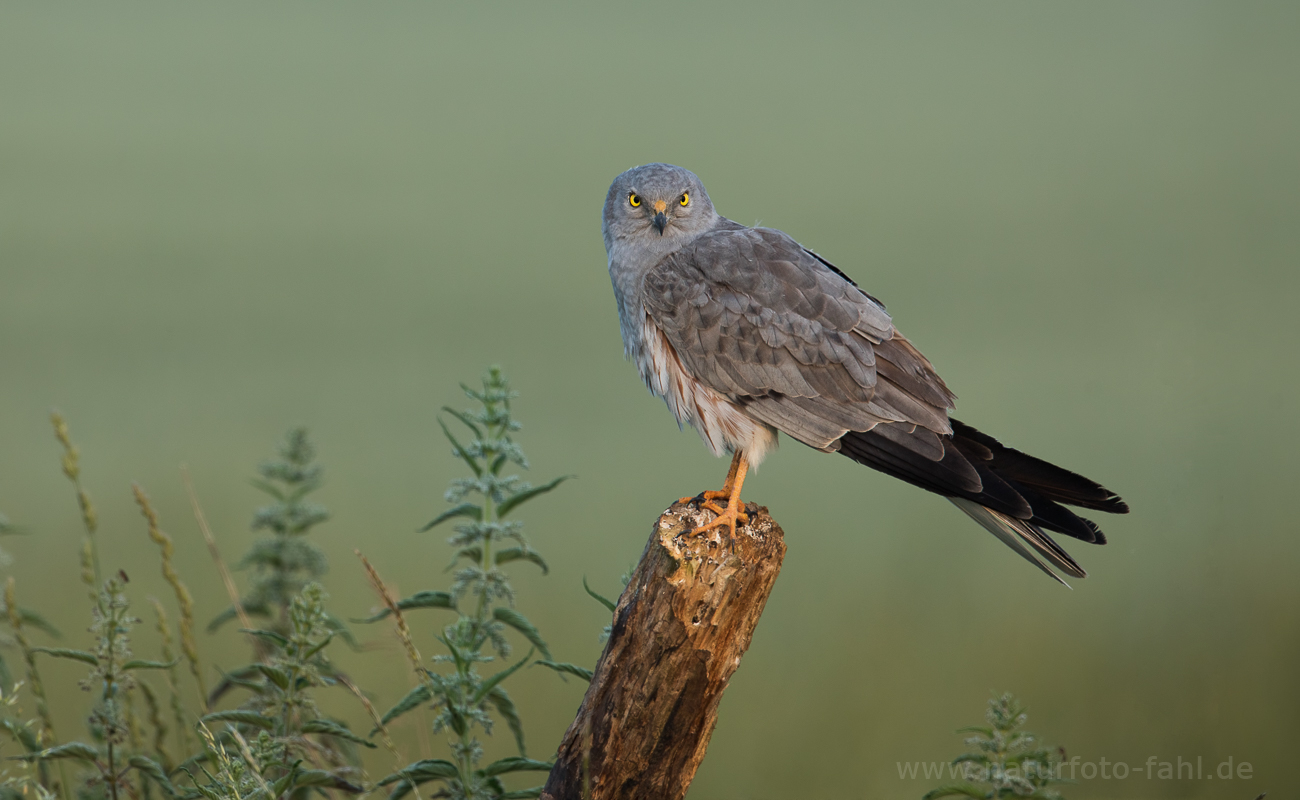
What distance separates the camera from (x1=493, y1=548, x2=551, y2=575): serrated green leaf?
9.84 ft

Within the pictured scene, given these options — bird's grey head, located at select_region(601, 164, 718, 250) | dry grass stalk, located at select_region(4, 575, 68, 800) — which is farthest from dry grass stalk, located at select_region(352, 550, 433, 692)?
bird's grey head, located at select_region(601, 164, 718, 250)

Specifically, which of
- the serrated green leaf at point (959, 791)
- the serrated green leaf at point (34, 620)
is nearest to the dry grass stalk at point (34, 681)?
the serrated green leaf at point (34, 620)

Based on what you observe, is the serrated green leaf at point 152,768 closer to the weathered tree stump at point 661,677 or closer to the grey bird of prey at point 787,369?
the weathered tree stump at point 661,677

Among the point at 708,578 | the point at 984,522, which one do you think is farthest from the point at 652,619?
the point at 984,522

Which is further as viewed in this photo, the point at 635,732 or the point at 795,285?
the point at 795,285

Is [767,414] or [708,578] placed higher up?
[767,414]

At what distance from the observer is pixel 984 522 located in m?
3.20

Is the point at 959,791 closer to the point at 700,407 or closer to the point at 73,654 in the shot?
the point at 700,407

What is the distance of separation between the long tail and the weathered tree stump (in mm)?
728

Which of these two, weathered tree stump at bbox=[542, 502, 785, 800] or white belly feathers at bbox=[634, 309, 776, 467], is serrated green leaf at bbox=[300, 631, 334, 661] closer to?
weathered tree stump at bbox=[542, 502, 785, 800]

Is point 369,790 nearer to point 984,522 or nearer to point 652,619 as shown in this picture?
point 652,619

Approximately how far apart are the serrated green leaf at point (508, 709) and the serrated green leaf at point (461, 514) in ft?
1.84

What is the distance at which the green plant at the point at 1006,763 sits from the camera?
2617 mm

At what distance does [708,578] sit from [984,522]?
111 cm
